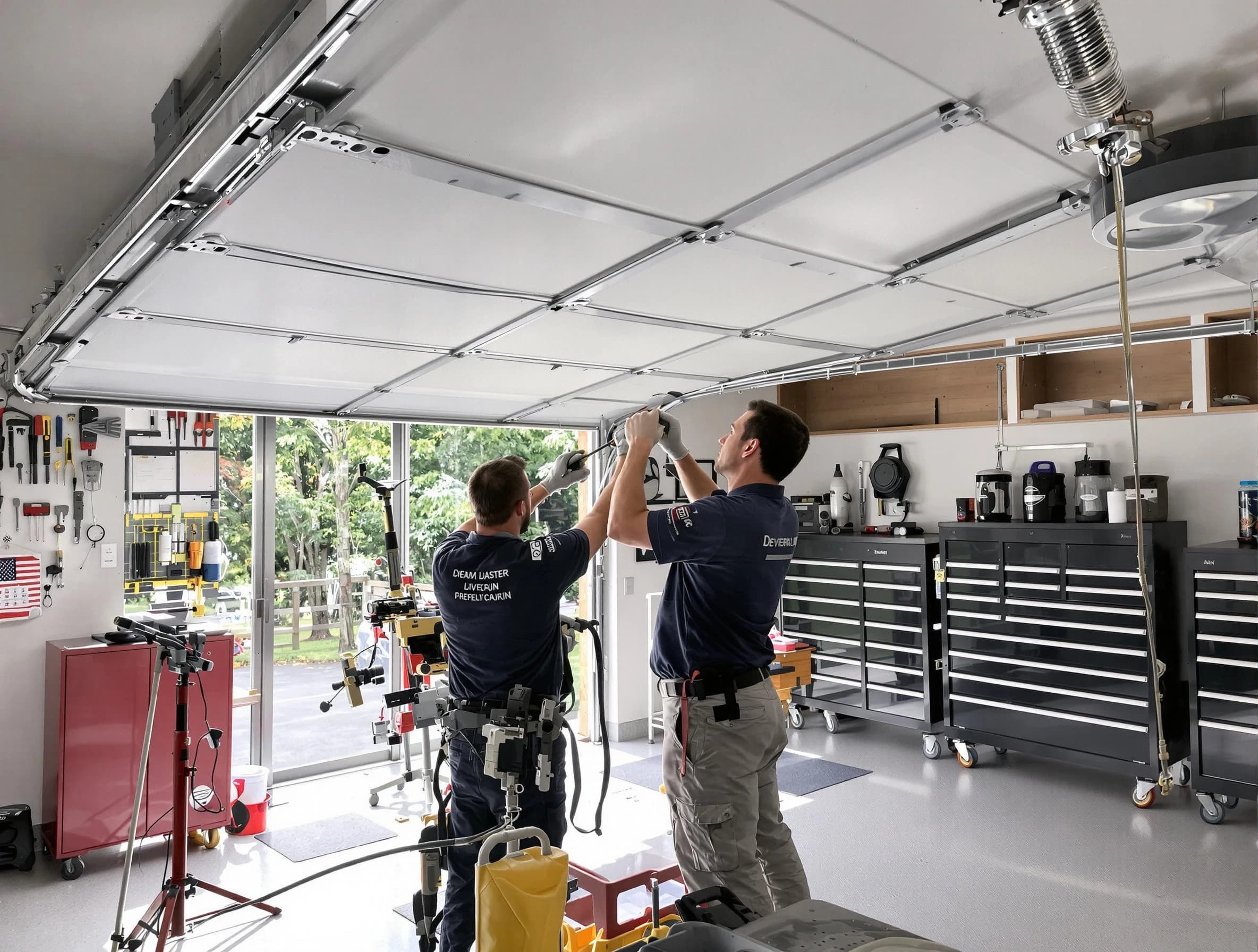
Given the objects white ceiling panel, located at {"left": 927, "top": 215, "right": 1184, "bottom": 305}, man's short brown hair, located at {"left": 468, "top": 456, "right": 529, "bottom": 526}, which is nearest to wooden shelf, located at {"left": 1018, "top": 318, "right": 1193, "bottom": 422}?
white ceiling panel, located at {"left": 927, "top": 215, "right": 1184, "bottom": 305}

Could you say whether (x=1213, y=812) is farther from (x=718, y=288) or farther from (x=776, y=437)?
(x=718, y=288)

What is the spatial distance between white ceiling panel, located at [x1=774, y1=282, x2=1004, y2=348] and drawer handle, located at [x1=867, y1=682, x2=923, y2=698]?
2878 mm

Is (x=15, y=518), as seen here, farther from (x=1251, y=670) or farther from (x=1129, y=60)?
(x=1251, y=670)

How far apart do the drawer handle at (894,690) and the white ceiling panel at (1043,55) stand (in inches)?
172

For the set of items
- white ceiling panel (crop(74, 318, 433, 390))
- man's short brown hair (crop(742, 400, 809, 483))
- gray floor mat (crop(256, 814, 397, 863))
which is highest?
white ceiling panel (crop(74, 318, 433, 390))

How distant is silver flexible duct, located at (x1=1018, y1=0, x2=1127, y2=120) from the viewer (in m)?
1.19

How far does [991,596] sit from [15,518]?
17.2 feet

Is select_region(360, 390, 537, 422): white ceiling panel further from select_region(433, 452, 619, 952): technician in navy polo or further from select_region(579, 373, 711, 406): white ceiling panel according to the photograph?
select_region(433, 452, 619, 952): technician in navy polo

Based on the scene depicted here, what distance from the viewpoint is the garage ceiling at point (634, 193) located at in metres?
1.33

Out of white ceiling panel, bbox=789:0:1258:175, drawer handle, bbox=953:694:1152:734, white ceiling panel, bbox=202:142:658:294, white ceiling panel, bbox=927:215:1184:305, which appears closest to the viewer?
white ceiling panel, bbox=789:0:1258:175

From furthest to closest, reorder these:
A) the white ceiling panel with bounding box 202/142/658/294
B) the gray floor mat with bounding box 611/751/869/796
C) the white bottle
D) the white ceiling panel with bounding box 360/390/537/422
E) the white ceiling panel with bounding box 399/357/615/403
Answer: the white bottle < the gray floor mat with bounding box 611/751/869/796 < the white ceiling panel with bounding box 360/390/537/422 < the white ceiling panel with bounding box 399/357/615/403 < the white ceiling panel with bounding box 202/142/658/294

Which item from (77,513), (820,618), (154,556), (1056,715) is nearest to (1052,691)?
(1056,715)

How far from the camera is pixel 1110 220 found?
5.96 ft

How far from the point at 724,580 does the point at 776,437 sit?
46cm
